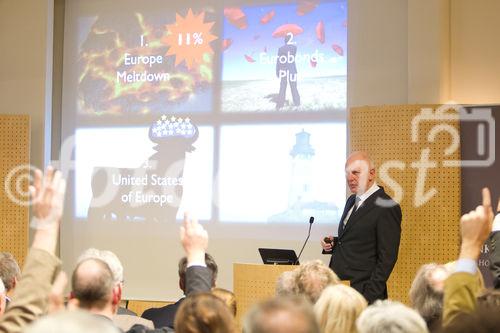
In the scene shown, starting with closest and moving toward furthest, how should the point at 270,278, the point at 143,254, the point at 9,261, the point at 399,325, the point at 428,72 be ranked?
the point at 399,325
the point at 9,261
the point at 270,278
the point at 428,72
the point at 143,254

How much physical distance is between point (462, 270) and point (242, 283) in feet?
10.6

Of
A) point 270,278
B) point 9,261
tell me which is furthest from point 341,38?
point 9,261

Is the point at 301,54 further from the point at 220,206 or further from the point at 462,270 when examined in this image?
the point at 462,270

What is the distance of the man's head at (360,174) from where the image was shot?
556cm

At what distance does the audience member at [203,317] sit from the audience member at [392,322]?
39 cm

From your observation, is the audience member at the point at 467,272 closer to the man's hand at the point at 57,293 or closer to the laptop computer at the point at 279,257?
the man's hand at the point at 57,293

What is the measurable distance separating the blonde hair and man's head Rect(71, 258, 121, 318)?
75 centimetres

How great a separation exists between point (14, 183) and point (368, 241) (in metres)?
3.67

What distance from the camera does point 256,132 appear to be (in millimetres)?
7141

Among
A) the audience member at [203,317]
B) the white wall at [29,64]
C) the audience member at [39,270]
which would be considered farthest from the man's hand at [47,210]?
the white wall at [29,64]

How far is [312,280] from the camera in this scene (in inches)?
143

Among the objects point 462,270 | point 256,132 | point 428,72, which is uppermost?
point 428,72

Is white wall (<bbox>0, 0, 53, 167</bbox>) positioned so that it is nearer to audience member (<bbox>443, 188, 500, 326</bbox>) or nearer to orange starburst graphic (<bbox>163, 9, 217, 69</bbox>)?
orange starburst graphic (<bbox>163, 9, 217, 69</bbox>)

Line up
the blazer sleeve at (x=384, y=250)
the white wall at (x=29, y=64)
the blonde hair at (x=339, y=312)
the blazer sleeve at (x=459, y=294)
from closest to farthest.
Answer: the blazer sleeve at (x=459, y=294) → the blonde hair at (x=339, y=312) → the blazer sleeve at (x=384, y=250) → the white wall at (x=29, y=64)
